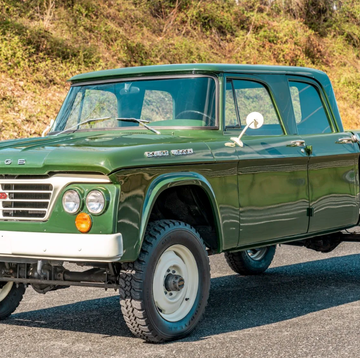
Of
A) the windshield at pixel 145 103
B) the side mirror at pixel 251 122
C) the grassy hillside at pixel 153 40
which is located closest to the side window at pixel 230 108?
the windshield at pixel 145 103

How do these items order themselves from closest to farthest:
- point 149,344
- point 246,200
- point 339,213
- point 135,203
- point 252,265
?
point 135,203 → point 149,344 → point 246,200 → point 339,213 → point 252,265

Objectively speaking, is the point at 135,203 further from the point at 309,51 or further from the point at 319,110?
the point at 309,51

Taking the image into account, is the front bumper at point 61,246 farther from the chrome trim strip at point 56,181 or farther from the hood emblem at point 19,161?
the hood emblem at point 19,161

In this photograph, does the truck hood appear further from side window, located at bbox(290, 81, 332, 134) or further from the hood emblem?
side window, located at bbox(290, 81, 332, 134)

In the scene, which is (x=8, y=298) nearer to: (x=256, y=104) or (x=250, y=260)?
(x=256, y=104)

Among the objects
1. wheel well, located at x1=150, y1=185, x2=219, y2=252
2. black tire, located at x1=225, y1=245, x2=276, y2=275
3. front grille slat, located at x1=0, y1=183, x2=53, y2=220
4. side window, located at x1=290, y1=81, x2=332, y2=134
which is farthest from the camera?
black tire, located at x1=225, y1=245, x2=276, y2=275

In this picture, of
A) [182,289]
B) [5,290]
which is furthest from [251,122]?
[5,290]

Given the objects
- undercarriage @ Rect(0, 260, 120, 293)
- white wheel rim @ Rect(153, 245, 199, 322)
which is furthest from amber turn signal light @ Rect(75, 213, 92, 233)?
white wheel rim @ Rect(153, 245, 199, 322)

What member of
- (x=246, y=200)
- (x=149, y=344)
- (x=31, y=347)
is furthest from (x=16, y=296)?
(x=246, y=200)

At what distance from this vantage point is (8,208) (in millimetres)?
4914

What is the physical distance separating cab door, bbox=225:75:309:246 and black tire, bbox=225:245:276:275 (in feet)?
4.96

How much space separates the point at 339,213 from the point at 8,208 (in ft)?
10.2

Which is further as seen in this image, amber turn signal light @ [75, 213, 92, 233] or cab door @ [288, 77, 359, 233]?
cab door @ [288, 77, 359, 233]

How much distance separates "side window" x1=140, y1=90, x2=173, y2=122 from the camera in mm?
6047
